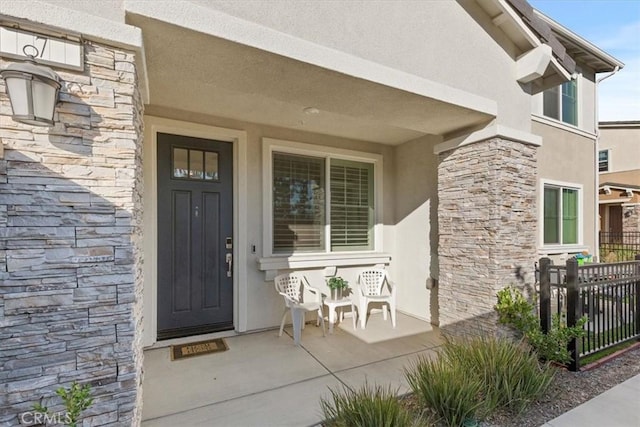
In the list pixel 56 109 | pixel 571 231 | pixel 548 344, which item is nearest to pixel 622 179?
pixel 571 231

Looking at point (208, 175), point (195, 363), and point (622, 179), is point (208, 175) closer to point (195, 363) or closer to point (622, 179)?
point (195, 363)

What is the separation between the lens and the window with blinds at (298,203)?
496cm

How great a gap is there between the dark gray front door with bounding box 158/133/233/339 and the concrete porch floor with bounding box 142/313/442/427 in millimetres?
466

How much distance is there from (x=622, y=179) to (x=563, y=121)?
995 centimetres

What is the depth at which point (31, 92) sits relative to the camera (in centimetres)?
156

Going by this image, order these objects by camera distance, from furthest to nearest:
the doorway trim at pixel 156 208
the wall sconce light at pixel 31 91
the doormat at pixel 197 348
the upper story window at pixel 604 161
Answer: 1. the upper story window at pixel 604 161
2. the doorway trim at pixel 156 208
3. the doormat at pixel 197 348
4. the wall sconce light at pixel 31 91

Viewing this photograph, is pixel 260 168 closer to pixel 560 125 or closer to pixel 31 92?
pixel 31 92

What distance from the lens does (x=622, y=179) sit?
1324 centimetres

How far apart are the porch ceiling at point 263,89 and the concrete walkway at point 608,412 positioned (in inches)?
114

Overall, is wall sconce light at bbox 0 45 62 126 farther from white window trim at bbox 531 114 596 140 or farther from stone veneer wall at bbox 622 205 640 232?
stone veneer wall at bbox 622 205 640 232

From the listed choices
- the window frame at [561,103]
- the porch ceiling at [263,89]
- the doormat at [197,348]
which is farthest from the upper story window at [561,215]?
the doormat at [197,348]

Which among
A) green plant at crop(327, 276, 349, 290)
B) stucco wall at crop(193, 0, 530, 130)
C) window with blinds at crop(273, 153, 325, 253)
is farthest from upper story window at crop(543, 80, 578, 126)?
green plant at crop(327, 276, 349, 290)

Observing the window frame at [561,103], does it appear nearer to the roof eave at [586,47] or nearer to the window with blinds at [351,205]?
the roof eave at [586,47]

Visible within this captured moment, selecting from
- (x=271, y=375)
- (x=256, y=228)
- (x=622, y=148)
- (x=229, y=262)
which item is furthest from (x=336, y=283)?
(x=622, y=148)
